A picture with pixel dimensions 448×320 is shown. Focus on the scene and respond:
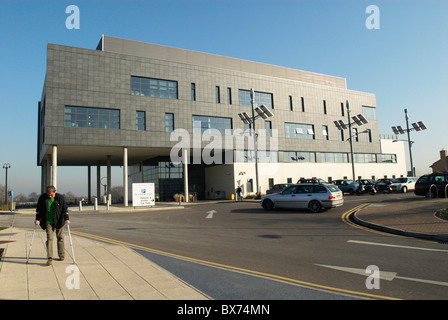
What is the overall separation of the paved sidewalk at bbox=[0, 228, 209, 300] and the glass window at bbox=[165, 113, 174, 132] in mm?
27421

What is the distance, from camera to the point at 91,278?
581 cm

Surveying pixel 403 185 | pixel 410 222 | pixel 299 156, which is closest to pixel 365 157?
pixel 299 156

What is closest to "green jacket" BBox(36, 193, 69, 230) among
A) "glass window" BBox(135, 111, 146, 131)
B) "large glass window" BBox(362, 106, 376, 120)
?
"glass window" BBox(135, 111, 146, 131)

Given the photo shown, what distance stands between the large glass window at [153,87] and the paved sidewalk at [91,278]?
1101 inches

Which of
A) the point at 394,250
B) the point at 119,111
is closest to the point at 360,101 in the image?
the point at 119,111

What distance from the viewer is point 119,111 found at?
32.7m

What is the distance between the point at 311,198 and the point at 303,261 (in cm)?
1045

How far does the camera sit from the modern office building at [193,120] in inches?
1212

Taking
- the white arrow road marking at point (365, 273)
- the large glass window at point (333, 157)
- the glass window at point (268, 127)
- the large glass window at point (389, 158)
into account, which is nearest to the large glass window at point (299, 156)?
the large glass window at point (333, 157)

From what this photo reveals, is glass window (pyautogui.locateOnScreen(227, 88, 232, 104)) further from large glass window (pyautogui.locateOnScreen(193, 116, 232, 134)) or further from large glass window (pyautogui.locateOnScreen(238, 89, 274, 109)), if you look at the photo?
large glass window (pyautogui.locateOnScreen(193, 116, 232, 134))

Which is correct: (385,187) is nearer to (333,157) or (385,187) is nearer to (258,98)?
(333,157)

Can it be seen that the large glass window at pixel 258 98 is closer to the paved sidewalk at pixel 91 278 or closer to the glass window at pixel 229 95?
the glass window at pixel 229 95

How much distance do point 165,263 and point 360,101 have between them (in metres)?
55.9
